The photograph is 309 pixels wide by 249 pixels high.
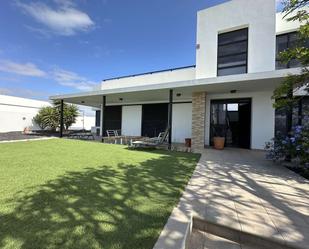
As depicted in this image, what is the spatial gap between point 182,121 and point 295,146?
Result: 7.64m

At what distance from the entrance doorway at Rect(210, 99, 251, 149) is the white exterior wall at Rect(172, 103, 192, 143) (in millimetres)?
1833

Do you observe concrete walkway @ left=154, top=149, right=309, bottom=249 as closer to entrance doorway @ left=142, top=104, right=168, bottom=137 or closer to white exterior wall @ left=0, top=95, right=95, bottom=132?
entrance doorway @ left=142, top=104, right=168, bottom=137

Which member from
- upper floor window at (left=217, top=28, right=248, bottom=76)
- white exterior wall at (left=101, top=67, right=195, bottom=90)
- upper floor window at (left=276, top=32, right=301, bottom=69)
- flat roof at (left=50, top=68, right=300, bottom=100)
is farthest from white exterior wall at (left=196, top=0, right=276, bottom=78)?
flat roof at (left=50, top=68, right=300, bottom=100)

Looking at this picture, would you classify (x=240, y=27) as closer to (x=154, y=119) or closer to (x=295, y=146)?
(x=295, y=146)

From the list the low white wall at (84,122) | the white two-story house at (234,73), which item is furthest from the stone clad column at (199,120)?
the low white wall at (84,122)

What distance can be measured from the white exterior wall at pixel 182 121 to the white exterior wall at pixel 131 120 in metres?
3.33

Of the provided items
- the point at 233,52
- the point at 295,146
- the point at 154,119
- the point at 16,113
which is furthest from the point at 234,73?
the point at 16,113

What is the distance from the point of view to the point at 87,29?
13.6 metres

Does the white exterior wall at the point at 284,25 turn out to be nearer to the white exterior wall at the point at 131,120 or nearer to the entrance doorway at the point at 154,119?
the entrance doorway at the point at 154,119

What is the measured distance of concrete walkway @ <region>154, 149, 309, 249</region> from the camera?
89.6 inches

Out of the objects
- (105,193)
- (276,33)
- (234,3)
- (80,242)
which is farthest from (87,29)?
(80,242)

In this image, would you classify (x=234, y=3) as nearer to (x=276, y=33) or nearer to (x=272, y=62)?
(x=276, y=33)

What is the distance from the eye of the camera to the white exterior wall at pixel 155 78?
13078mm

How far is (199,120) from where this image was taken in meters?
10.0
